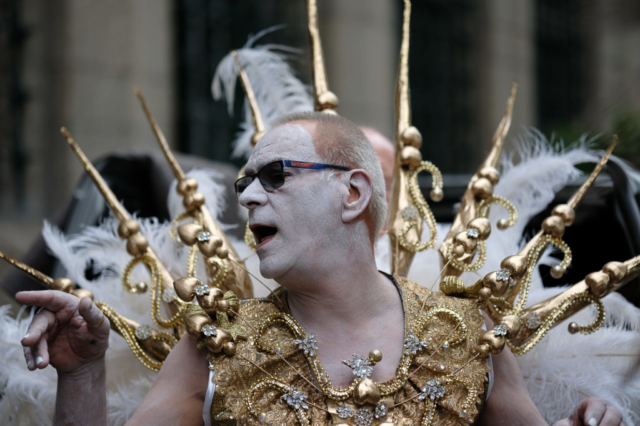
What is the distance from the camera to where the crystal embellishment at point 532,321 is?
2178 millimetres

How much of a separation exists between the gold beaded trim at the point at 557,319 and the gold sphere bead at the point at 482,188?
0.46m

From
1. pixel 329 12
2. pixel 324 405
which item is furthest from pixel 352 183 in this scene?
pixel 329 12

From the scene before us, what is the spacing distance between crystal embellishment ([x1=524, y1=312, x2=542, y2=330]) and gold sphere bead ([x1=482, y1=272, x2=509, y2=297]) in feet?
0.72

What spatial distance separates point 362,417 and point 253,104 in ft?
4.69

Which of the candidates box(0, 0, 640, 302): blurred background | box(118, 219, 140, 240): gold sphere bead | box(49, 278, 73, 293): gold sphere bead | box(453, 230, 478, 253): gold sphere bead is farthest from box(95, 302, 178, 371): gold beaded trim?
box(0, 0, 640, 302): blurred background

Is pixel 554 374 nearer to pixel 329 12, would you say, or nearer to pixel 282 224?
pixel 282 224

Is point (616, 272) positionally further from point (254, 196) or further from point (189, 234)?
point (189, 234)

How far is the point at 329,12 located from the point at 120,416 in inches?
210

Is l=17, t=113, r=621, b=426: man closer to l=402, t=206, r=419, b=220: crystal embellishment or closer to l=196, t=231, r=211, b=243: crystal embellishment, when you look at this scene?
l=196, t=231, r=211, b=243: crystal embellishment

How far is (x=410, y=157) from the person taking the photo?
2510mm

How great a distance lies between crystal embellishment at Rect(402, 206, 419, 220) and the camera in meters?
2.45

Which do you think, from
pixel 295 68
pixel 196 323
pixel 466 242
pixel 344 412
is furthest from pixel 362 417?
pixel 295 68

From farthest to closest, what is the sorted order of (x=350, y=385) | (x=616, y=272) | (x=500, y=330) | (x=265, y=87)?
(x=265, y=87) → (x=616, y=272) → (x=500, y=330) → (x=350, y=385)

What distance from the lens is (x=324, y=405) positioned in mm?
1817
